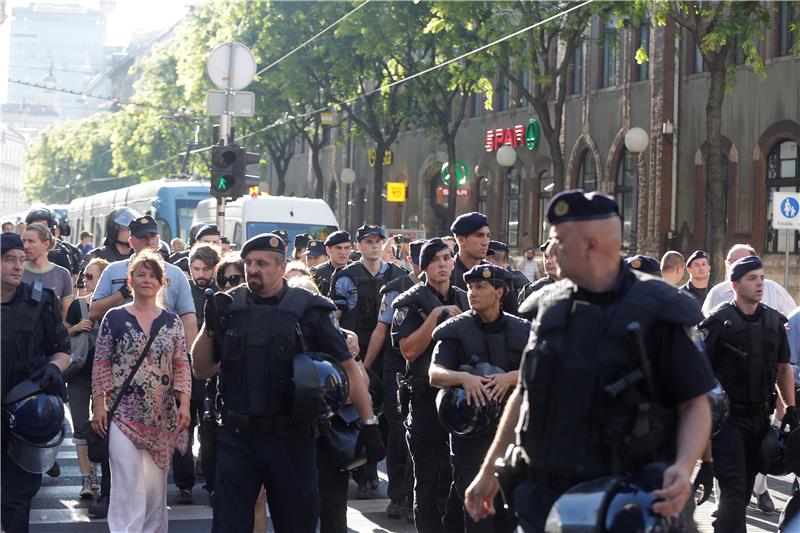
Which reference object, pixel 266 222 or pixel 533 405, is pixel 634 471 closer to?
pixel 533 405

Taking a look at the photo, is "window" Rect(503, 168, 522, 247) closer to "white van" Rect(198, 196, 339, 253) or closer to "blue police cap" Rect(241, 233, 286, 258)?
"white van" Rect(198, 196, 339, 253)

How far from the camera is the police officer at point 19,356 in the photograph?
24.8 ft

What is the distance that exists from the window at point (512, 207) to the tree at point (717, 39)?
1774cm

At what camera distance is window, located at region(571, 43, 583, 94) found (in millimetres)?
39281

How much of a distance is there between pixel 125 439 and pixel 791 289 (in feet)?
77.3

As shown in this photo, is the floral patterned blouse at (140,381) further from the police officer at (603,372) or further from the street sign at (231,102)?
the street sign at (231,102)

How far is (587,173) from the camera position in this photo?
38.3 metres

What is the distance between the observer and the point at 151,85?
71500mm

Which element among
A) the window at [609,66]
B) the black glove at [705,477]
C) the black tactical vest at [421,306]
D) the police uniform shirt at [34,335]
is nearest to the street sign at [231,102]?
the black tactical vest at [421,306]

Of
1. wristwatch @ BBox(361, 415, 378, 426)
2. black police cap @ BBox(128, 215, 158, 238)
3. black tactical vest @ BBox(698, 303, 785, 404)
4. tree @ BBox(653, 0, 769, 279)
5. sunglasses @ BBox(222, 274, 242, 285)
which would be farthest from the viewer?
tree @ BBox(653, 0, 769, 279)

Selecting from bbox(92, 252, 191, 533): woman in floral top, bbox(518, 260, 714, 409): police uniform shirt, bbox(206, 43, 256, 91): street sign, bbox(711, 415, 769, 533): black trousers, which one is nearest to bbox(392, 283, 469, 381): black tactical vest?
bbox(92, 252, 191, 533): woman in floral top

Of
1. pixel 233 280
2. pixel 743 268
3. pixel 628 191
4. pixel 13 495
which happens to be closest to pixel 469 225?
pixel 233 280

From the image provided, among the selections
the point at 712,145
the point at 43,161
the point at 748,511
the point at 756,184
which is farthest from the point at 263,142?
the point at 43,161

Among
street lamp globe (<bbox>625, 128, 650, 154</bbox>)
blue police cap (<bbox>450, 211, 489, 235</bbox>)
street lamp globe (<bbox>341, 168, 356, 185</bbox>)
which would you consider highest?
street lamp globe (<bbox>341, 168, 356, 185</bbox>)
